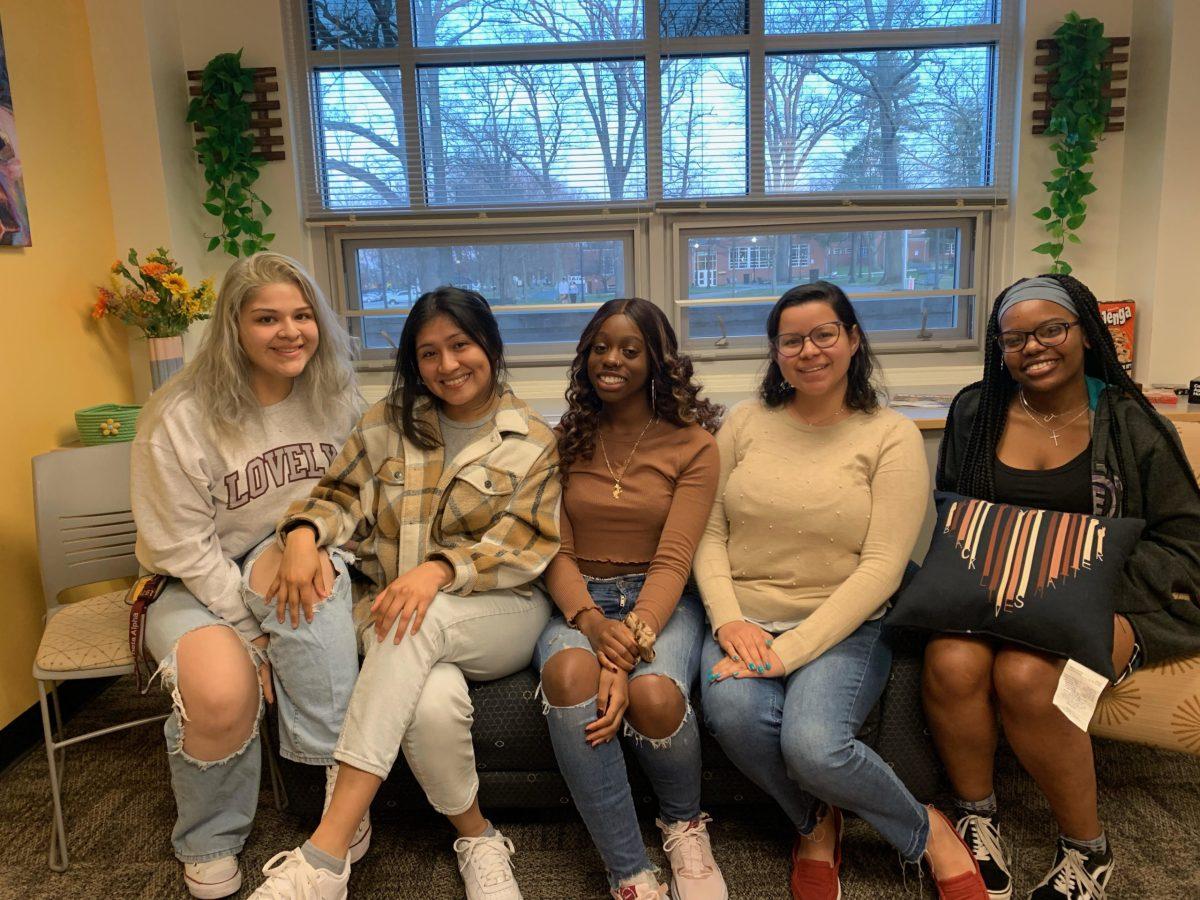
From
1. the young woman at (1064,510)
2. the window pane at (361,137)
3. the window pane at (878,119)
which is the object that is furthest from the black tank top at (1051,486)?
the window pane at (361,137)

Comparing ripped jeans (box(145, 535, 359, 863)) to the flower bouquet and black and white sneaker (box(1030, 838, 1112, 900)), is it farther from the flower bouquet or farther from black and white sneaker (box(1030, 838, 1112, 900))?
black and white sneaker (box(1030, 838, 1112, 900))

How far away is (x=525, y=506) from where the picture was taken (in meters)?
1.71

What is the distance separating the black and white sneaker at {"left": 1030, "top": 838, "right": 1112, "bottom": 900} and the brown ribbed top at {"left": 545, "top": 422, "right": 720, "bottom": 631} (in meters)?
0.87

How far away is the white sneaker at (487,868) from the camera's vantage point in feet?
5.05

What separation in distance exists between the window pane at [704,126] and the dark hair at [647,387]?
1.39 m

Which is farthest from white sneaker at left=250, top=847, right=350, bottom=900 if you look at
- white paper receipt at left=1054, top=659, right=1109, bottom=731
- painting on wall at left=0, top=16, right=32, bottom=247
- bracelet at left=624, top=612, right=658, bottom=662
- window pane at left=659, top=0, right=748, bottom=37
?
window pane at left=659, top=0, right=748, bottom=37

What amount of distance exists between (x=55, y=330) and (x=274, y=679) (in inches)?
55.0

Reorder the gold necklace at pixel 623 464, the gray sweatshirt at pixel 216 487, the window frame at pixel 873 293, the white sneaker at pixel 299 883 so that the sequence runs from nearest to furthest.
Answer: the white sneaker at pixel 299 883 < the gray sweatshirt at pixel 216 487 < the gold necklace at pixel 623 464 < the window frame at pixel 873 293

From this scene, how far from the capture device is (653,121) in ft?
9.69

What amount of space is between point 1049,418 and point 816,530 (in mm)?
551

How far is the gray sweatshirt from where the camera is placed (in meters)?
1.67

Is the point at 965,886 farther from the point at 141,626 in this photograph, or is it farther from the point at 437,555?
the point at 141,626

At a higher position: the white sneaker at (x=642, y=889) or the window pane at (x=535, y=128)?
the window pane at (x=535, y=128)

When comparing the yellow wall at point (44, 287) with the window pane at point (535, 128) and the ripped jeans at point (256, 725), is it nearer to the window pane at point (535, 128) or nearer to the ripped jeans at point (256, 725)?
A: the ripped jeans at point (256, 725)
